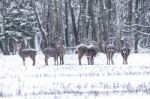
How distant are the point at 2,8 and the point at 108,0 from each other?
41.0 feet

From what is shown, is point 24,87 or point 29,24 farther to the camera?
point 29,24

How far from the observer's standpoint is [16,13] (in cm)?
5134

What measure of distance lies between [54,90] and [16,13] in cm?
4068

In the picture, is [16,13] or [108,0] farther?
[16,13]

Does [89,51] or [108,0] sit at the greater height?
[108,0]

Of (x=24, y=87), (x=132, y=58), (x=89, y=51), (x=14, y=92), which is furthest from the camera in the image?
(x=132, y=58)

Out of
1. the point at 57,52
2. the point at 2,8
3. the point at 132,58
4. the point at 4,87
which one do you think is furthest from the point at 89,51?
the point at 2,8

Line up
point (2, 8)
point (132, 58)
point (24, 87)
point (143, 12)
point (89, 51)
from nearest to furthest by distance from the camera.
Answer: point (24, 87) < point (89, 51) < point (132, 58) < point (2, 8) < point (143, 12)

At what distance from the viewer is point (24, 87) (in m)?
12.5

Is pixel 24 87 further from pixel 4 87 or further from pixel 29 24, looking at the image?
pixel 29 24

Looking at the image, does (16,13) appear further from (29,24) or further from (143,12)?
(143,12)

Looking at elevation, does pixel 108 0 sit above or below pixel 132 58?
above

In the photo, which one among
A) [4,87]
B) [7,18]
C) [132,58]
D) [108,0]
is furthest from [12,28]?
[4,87]

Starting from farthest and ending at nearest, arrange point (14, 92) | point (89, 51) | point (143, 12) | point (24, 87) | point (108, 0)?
point (143, 12) → point (108, 0) → point (89, 51) → point (24, 87) → point (14, 92)
